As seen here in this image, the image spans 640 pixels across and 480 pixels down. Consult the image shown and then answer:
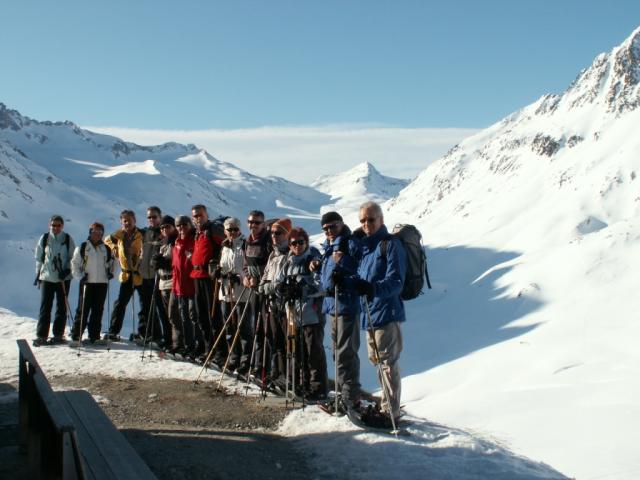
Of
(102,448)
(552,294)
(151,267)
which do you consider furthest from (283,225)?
(552,294)

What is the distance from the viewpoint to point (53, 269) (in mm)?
11945

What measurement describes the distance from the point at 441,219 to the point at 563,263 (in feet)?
310

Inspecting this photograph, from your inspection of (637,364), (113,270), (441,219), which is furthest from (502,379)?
(441,219)

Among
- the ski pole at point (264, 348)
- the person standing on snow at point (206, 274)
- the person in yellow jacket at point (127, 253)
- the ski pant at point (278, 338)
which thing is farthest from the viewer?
the person in yellow jacket at point (127, 253)

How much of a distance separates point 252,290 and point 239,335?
0.97m

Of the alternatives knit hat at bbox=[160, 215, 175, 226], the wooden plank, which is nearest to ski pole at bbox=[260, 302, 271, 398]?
the wooden plank

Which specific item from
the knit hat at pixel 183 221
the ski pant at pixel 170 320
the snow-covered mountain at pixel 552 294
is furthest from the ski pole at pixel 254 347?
the snow-covered mountain at pixel 552 294

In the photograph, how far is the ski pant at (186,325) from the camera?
35.6 ft

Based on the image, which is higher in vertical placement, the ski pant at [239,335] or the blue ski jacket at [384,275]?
the blue ski jacket at [384,275]

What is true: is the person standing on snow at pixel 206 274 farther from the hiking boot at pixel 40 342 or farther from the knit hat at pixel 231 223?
the hiking boot at pixel 40 342

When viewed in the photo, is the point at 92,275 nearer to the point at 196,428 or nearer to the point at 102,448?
the point at 196,428

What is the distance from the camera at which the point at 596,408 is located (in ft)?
77.7

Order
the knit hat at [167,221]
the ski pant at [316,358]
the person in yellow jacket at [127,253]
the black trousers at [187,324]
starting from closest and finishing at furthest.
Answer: the ski pant at [316,358]
the black trousers at [187,324]
the knit hat at [167,221]
the person in yellow jacket at [127,253]

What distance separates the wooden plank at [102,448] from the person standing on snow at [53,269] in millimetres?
5436
